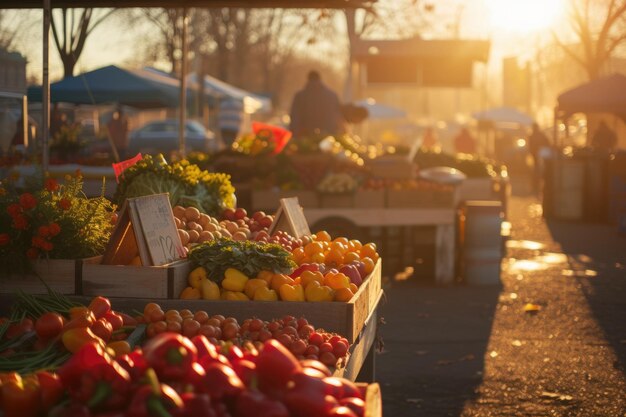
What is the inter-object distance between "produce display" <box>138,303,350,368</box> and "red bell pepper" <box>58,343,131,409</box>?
127 centimetres

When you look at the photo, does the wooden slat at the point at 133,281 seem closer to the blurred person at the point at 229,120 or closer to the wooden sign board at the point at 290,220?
the wooden sign board at the point at 290,220

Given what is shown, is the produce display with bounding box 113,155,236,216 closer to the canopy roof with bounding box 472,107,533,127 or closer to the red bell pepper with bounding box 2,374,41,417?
the red bell pepper with bounding box 2,374,41,417

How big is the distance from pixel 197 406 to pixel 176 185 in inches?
200

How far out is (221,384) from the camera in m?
3.15

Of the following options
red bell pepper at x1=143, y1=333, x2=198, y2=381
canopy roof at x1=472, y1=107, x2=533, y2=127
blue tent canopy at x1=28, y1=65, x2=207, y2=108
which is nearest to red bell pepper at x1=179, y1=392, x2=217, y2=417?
red bell pepper at x1=143, y1=333, x2=198, y2=381

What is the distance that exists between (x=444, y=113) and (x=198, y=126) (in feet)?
416

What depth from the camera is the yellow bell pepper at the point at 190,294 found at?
560 cm

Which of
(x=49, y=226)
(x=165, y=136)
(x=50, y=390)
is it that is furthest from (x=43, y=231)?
(x=165, y=136)

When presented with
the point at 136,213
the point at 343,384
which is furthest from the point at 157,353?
the point at 136,213

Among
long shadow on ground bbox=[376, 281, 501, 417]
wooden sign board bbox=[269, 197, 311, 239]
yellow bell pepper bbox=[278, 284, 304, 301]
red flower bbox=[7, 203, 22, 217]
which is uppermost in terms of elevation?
red flower bbox=[7, 203, 22, 217]

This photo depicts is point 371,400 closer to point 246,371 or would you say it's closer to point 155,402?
point 246,371

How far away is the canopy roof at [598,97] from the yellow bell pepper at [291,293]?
16.5 metres

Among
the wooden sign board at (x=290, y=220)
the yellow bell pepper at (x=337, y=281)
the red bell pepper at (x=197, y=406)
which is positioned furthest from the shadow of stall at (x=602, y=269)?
the red bell pepper at (x=197, y=406)

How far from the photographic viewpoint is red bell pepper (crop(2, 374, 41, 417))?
334 centimetres
